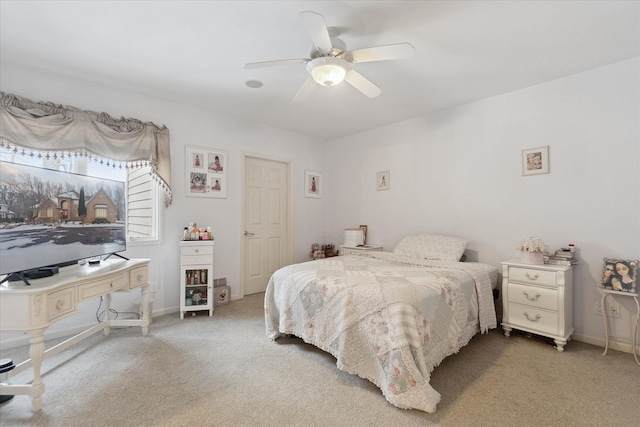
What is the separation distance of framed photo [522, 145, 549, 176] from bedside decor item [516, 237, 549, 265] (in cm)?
72

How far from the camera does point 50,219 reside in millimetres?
2043

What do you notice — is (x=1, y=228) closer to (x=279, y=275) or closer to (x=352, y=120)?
(x=279, y=275)

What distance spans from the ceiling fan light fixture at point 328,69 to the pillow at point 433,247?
2172 millimetres

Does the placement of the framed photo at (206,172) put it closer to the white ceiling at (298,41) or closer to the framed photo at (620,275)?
the white ceiling at (298,41)

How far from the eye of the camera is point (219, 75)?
8.97ft

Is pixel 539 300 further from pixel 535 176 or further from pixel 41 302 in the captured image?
pixel 41 302

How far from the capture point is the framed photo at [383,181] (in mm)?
4160

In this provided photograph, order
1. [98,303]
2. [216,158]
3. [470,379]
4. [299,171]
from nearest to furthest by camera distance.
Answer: [470,379], [98,303], [216,158], [299,171]

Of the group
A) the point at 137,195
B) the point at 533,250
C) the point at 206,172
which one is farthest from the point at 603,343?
the point at 137,195

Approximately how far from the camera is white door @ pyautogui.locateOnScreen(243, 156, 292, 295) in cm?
418

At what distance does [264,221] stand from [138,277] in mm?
1987

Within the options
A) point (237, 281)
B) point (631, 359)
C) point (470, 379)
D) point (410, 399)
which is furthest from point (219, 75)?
point (631, 359)

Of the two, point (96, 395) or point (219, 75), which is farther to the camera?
point (219, 75)

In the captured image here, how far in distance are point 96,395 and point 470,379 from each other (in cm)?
247
